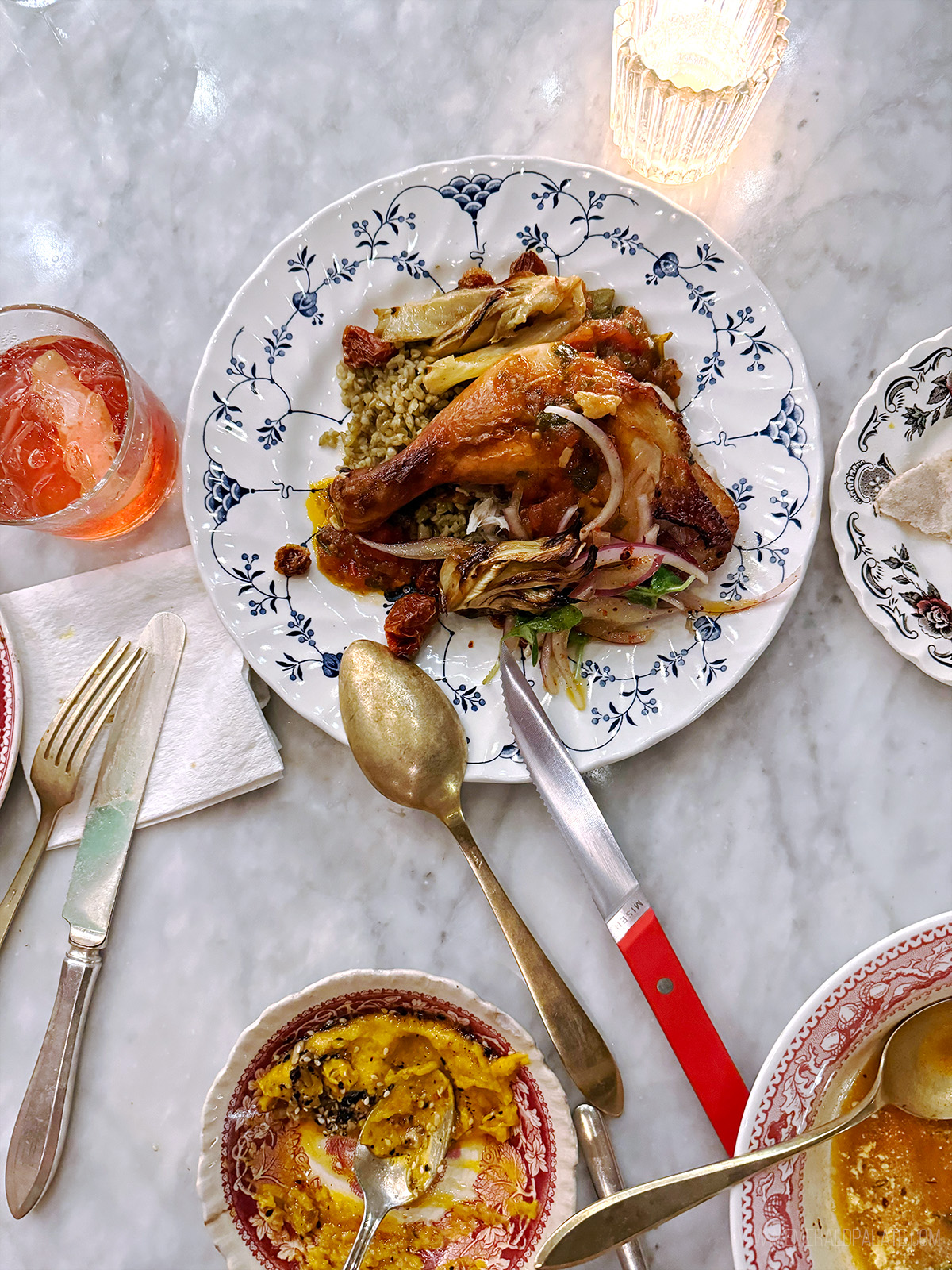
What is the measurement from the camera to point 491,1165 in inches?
76.2

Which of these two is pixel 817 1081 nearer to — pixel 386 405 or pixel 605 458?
pixel 605 458

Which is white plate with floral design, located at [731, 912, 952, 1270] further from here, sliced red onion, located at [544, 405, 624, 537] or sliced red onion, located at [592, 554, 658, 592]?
sliced red onion, located at [544, 405, 624, 537]

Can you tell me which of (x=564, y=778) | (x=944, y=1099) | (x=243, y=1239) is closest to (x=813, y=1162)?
(x=944, y=1099)

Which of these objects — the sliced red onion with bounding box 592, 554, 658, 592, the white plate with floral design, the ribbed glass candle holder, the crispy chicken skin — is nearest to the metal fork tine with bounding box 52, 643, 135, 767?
the crispy chicken skin

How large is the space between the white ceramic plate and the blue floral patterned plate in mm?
116

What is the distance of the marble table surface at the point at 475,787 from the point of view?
80.1 inches

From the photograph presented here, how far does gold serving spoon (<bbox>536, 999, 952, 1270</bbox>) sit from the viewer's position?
159 cm

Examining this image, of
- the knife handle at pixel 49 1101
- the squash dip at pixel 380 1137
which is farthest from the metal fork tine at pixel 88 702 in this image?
the squash dip at pixel 380 1137

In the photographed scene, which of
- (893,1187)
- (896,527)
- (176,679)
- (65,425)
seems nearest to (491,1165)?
(893,1187)

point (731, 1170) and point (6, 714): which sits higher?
point (6, 714)

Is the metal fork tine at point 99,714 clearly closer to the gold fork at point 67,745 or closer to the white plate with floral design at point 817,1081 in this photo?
the gold fork at point 67,745

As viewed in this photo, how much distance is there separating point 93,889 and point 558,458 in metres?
1.50

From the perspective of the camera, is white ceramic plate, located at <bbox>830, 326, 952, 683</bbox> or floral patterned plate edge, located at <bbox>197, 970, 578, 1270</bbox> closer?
floral patterned plate edge, located at <bbox>197, 970, 578, 1270</bbox>

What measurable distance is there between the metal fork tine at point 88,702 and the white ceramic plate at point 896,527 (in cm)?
173
